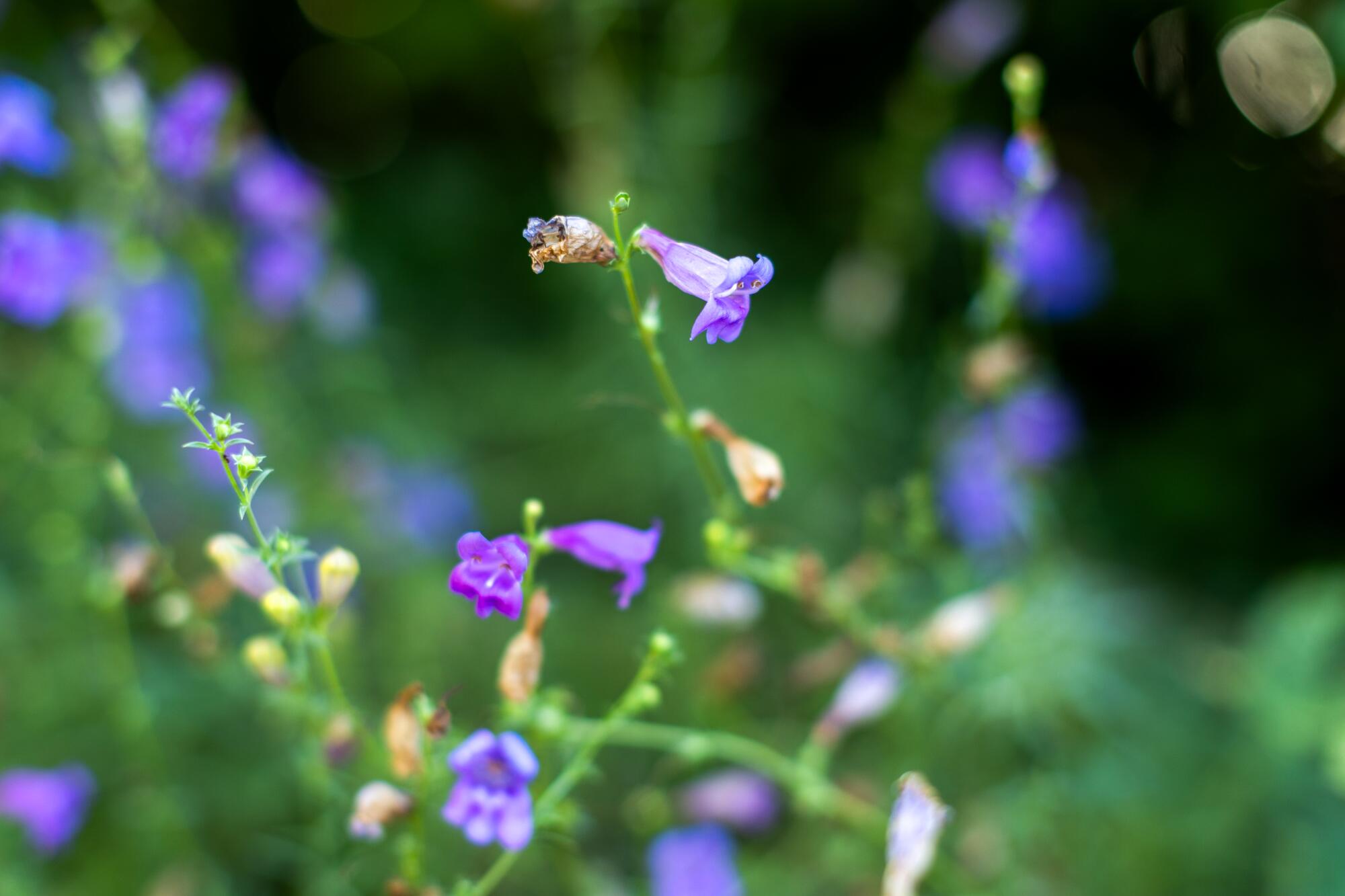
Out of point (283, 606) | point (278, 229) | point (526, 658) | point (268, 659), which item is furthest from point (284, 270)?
point (526, 658)

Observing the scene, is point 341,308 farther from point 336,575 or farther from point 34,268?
point 336,575

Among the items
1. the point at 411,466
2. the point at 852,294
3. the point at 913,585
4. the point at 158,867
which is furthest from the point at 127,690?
the point at 852,294

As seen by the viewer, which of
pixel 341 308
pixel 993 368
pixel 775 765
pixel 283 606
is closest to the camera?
pixel 283 606

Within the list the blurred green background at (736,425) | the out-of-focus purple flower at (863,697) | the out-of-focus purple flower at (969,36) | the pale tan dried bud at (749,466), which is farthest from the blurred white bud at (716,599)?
the out-of-focus purple flower at (969,36)

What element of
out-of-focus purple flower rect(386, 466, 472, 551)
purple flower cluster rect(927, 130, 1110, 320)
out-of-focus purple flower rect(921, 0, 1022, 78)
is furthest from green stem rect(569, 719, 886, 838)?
out-of-focus purple flower rect(921, 0, 1022, 78)

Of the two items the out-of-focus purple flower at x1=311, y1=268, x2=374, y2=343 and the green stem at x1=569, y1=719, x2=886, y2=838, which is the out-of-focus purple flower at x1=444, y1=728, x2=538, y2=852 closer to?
the green stem at x1=569, y1=719, x2=886, y2=838
